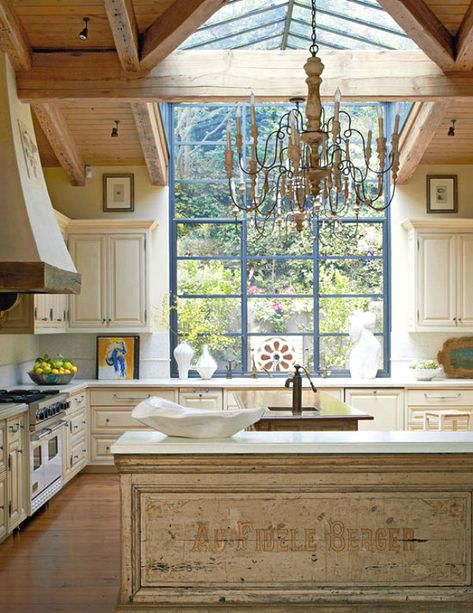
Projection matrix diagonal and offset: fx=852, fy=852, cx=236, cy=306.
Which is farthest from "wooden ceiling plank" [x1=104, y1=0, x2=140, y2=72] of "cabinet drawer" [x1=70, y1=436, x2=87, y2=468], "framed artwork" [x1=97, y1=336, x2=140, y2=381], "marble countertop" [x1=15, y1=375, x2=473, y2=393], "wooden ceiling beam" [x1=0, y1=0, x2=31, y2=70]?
"cabinet drawer" [x1=70, y1=436, x2=87, y2=468]

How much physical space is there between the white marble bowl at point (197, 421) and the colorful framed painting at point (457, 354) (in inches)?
224

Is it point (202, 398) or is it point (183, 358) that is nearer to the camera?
point (202, 398)

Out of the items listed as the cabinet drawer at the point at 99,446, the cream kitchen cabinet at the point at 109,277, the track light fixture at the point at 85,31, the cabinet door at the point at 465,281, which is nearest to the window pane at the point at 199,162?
the cream kitchen cabinet at the point at 109,277

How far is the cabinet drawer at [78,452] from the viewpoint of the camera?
24.6 feet

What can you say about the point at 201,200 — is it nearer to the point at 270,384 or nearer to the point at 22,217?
the point at 270,384

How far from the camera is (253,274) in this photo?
29.0ft

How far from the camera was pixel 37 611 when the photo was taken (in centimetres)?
430

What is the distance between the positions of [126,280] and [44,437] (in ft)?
7.74

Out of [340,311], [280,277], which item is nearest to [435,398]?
[340,311]

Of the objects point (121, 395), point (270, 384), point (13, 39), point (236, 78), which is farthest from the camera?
point (121, 395)

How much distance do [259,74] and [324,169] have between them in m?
2.81

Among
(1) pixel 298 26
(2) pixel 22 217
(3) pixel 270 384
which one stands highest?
(1) pixel 298 26

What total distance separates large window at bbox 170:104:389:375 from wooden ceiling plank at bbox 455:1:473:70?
2.35 metres

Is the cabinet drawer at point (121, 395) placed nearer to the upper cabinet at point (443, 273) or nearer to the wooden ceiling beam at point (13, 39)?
the upper cabinet at point (443, 273)
